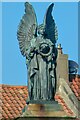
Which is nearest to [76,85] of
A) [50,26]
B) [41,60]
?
[50,26]

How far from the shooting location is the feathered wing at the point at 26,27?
19906mm

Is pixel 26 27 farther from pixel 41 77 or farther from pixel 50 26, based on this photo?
pixel 41 77

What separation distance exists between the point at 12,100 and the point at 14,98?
181 mm

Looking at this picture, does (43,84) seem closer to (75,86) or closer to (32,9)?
(32,9)

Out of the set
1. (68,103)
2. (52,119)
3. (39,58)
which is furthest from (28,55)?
(68,103)

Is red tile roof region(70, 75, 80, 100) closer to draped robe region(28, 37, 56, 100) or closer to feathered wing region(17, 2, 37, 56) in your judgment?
feathered wing region(17, 2, 37, 56)

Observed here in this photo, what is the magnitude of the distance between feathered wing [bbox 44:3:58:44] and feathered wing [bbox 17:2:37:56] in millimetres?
285

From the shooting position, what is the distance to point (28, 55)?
19.6 meters

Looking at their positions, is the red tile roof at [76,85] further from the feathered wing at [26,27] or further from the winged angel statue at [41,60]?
the winged angel statue at [41,60]

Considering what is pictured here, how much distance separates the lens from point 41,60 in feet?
64.3

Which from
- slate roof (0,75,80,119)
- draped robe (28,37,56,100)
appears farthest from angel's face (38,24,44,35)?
slate roof (0,75,80,119)

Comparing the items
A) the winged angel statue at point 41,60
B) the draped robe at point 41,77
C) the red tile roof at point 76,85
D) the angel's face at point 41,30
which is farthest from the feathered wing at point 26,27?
the red tile roof at point 76,85

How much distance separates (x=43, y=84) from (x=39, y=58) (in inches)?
24.0

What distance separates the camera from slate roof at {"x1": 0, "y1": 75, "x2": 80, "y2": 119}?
2894 centimetres
